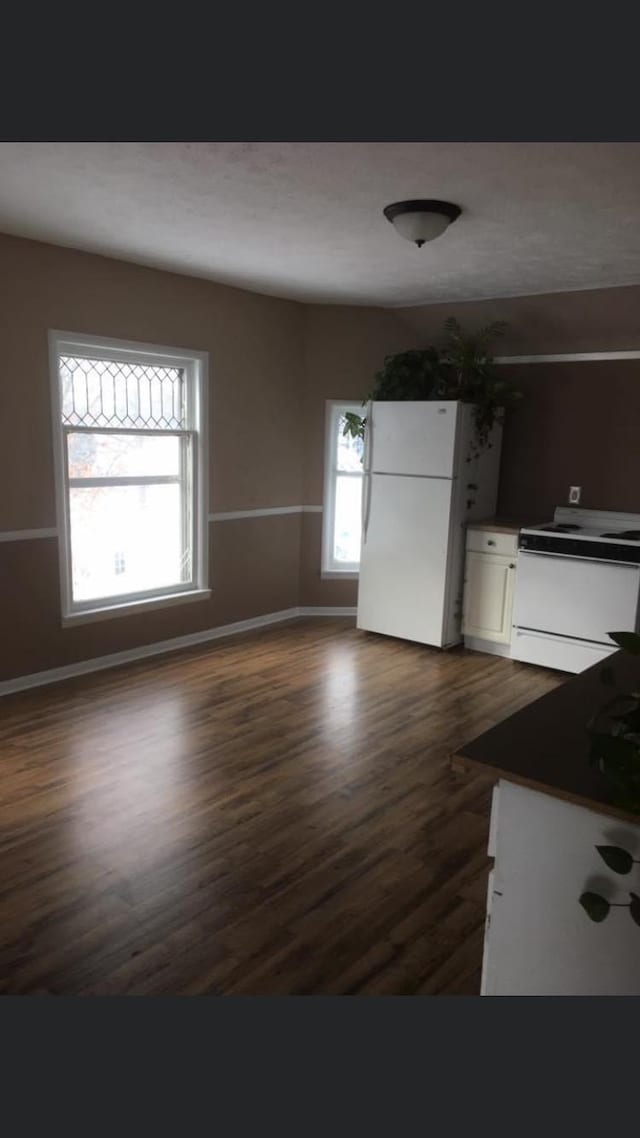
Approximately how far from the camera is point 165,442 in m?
4.79

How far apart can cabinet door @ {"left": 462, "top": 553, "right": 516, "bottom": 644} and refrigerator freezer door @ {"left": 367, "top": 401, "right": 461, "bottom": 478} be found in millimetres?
650

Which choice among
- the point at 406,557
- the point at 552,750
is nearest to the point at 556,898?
the point at 552,750

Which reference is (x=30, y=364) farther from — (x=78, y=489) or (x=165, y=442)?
(x=165, y=442)

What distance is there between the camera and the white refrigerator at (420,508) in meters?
4.82

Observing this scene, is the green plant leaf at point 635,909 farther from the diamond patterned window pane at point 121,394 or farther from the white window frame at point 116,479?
the diamond patterned window pane at point 121,394

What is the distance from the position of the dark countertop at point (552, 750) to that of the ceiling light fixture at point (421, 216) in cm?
201

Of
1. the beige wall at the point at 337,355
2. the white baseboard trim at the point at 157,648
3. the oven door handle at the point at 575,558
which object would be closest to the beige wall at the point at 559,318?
the beige wall at the point at 337,355

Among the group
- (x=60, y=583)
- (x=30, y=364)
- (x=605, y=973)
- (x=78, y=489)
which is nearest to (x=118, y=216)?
(x=30, y=364)

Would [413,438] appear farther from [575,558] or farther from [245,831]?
[245,831]

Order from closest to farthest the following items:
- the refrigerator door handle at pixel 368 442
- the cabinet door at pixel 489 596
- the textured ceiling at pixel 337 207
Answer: the textured ceiling at pixel 337 207, the cabinet door at pixel 489 596, the refrigerator door handle at pixel 368 442

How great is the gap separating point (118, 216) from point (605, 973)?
336 cm

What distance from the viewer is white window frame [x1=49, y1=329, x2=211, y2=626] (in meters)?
4.12

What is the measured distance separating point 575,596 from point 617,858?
3.26 meters

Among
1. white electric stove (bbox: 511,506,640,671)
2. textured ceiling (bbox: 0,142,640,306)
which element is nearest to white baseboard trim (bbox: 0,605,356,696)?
white electric stove (bbox: 511,506,640,671)
